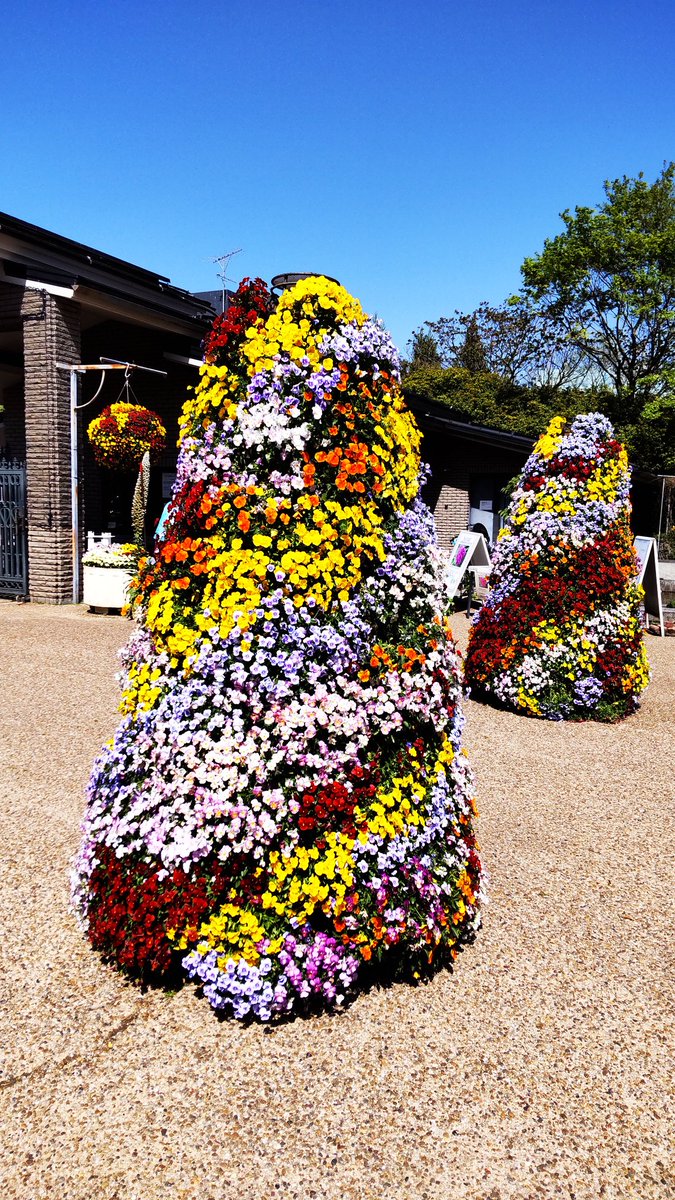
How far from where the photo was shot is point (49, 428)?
12.2m

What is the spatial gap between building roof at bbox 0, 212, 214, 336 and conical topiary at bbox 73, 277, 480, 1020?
10.3 metres

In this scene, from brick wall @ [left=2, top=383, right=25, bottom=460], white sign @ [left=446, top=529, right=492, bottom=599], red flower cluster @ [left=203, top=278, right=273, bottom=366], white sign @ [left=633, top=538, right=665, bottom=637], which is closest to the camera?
red flower cluster @ [left=203, top=278, right=273, bottom=366]

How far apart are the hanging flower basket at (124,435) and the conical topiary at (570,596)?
585 cm

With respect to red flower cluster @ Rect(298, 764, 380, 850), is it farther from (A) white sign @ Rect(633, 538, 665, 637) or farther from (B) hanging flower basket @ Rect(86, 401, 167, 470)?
(A) white sign @ Rect(633, 538, 665, 637)

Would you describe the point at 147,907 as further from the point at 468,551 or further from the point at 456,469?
the point at 456,469

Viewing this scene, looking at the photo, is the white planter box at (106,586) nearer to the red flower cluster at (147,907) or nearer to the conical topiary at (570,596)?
the conical topiary at (570,596)

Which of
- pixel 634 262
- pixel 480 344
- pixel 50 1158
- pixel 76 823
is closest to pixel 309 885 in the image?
pixel 50 1158

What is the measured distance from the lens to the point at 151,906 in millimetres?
2777

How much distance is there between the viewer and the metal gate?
12.8 meters

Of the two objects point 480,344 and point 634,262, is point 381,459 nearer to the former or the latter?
point 634,262

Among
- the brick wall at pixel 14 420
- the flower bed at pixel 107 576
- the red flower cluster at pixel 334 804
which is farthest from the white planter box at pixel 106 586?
the red flower cluster at pixel 334 804

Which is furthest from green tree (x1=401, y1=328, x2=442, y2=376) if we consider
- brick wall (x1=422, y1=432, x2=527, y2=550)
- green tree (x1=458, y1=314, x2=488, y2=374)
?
brick wall (x1=422, y1=432, x2=527, y2=550)

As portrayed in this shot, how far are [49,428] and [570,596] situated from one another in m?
8.82

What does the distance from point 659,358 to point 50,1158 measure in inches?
1385
